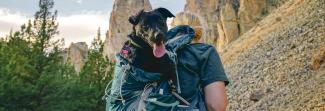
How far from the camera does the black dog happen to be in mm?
3154

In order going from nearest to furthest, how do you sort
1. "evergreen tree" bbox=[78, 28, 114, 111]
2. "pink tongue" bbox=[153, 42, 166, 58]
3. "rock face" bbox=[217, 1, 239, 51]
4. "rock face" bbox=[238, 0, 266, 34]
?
"pink tongue" bbox=[153, 42, 166, 58] → "evergreen tree" bbox=[78, 28, 114, 111] → "rock face" bbox=[238, 0, 266, 34] → "rock face" bbox=[217, 1, 239, 51]

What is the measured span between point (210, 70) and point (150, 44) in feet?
1.16

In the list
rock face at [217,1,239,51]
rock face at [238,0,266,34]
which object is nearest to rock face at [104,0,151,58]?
rock face at [217,1,239,51]

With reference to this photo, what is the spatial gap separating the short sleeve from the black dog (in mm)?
167

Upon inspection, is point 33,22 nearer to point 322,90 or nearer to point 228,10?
point 322,90

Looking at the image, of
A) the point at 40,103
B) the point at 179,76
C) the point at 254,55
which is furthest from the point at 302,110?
the point at 254,55

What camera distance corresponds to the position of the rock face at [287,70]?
72.5 feet

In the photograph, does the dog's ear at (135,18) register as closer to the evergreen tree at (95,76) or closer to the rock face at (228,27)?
the evergreen tree at (95,76)

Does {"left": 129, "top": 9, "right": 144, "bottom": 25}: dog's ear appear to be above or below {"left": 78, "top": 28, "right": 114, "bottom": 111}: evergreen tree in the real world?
above

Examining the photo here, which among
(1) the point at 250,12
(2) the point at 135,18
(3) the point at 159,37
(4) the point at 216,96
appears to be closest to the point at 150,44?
(3) the point at 159,37

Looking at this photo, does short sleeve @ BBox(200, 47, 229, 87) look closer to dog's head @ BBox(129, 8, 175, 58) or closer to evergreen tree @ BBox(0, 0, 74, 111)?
dog's head @ BBox(129, 8, 175, 58)

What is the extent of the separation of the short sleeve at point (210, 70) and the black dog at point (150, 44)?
167mm

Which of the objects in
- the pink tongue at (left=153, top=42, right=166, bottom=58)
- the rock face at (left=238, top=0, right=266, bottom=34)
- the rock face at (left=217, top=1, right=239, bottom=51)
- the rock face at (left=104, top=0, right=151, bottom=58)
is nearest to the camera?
the pink tongue at (left=153, top=42, right=166, bottom=58)

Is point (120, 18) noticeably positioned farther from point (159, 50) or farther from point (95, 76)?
point (159, 50)
